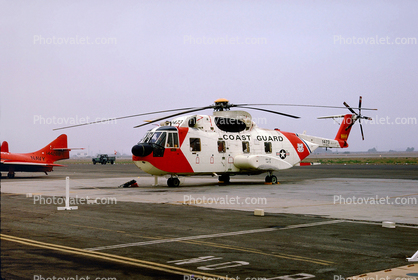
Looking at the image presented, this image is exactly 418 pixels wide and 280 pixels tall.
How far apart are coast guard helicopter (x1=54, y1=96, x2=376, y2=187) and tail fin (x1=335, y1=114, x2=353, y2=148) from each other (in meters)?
4.19

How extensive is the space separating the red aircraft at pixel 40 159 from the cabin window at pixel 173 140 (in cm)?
1875

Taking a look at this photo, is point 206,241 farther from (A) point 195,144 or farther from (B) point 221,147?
(B) point 221,147

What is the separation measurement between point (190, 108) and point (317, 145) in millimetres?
12355

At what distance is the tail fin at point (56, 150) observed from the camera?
4172 cm

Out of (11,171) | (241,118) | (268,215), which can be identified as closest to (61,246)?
(268,215)

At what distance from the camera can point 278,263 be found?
718cm

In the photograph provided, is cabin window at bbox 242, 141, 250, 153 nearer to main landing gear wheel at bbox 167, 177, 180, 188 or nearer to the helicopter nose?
main landing gear wheel at bbox 167, 177, 180, 188

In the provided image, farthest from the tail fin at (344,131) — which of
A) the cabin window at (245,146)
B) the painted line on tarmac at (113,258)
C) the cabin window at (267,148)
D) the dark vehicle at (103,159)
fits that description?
the dark vehicle at (103,159)

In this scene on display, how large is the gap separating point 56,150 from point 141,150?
21.6m

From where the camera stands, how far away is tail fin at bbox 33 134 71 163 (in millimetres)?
41722

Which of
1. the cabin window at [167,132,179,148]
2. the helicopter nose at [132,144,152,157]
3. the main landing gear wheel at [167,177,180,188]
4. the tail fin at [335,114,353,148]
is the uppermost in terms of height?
the tail fin at [335,114,353,148]

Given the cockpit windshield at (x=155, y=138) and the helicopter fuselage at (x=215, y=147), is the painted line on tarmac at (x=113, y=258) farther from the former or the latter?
the cockpit windshield at (x=155, y=138)

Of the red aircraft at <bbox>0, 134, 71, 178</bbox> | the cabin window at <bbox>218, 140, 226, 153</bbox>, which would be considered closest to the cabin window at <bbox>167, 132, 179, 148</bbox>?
the cabin window at <bbox>218, 140, 226, 153</bbox>

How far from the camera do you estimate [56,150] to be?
4234 centimetres
